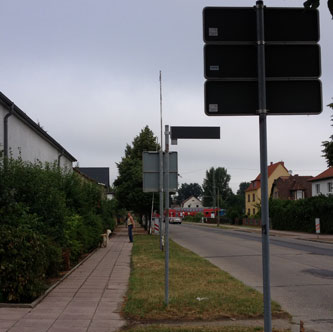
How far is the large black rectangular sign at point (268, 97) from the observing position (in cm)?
411

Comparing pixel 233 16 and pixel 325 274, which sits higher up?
pixel 233 16

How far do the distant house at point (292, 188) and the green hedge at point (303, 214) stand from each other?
21.1m

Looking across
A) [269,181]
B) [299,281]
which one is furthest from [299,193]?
[299,281]

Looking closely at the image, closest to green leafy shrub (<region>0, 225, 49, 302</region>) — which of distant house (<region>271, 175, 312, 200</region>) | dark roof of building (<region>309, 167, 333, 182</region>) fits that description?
dark roof of building (<region>309, 167, 333, 182</region>)

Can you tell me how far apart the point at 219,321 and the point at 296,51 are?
14.1ft

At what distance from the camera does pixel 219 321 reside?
7.05 metres

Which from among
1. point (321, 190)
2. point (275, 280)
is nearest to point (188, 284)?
point (275, 280)

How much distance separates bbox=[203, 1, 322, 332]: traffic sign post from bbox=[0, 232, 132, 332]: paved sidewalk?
3910mm

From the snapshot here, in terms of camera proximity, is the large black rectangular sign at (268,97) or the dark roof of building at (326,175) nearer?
the large black rectangular sign at (268,97)

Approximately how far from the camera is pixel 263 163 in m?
3.93

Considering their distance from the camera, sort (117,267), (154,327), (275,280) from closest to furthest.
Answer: (154,327) → (275,280) → (117,267)

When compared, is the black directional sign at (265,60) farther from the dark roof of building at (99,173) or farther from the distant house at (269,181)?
the distant house at (269,181)

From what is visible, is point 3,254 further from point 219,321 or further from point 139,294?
point 219,321

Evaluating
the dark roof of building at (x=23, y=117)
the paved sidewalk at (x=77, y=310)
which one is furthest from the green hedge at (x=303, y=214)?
the paved sidewalk at (x=77, y=310)
